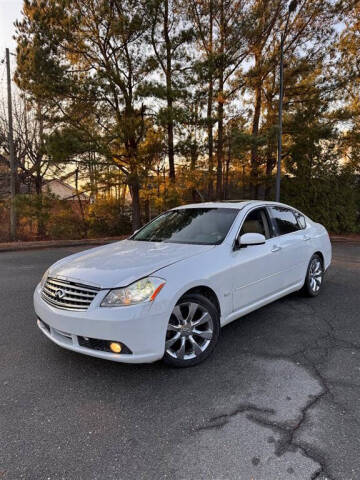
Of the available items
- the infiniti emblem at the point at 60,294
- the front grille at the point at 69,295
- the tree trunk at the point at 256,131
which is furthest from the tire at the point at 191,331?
the tree trunk at the point at 256,131

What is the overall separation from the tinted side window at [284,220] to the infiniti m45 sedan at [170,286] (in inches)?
2.2

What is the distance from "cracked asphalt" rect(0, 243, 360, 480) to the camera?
1.86 meters

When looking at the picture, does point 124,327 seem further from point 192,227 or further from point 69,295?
point 192,227

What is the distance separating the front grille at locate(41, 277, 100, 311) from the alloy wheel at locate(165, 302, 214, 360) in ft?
2.44

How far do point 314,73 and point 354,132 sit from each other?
2.96 meters

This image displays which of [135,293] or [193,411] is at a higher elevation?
[135,293]

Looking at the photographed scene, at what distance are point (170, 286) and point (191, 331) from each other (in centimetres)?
54

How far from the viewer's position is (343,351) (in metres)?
3.22

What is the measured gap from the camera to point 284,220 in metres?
4.48

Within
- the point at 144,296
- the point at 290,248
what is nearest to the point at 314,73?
the point at 290,248

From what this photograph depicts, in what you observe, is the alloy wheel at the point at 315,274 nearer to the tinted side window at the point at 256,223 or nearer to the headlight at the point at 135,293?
the tinted side window at the point at 256,223

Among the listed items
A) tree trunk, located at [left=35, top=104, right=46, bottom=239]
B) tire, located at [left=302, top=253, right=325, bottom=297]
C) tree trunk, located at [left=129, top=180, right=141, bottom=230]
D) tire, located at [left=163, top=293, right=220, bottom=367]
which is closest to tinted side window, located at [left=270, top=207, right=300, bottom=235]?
tire, located at [left=302, top=253, right=325, bottom=297]

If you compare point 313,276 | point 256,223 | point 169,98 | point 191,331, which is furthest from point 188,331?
point 169,98

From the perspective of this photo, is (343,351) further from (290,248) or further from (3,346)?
(3,346)
